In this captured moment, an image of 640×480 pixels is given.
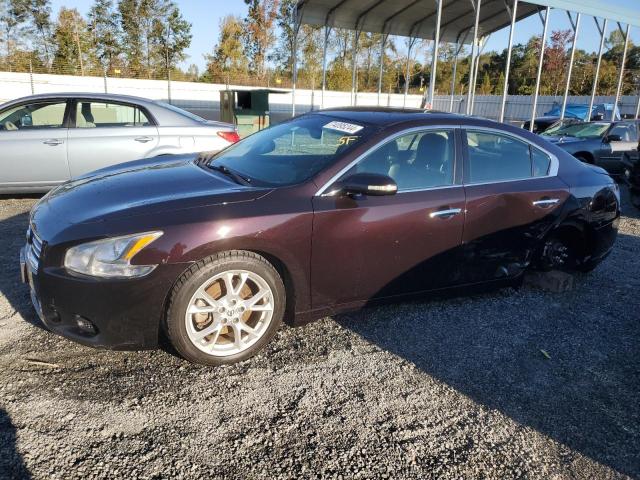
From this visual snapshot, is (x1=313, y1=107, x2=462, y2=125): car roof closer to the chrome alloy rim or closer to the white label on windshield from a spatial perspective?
the white label on windshield

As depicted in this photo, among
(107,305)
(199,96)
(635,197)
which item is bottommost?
(635,197)

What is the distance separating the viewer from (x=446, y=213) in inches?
136

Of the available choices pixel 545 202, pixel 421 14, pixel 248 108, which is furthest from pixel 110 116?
pixel 421 14

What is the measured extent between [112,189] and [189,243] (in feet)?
2.93

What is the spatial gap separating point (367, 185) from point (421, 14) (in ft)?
64.9

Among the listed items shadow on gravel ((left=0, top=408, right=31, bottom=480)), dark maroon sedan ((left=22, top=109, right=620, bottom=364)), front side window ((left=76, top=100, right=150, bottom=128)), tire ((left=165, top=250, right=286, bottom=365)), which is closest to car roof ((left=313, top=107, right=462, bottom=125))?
dark maroon sedan ((left=22, top=109, right=620, bottom=364))

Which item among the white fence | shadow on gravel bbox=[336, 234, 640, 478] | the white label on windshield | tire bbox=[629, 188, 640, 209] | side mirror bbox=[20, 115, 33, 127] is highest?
the white fence

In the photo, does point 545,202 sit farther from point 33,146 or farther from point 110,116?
point 33,146

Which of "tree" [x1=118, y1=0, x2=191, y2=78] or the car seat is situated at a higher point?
"tree" [x1=118, y1=0, x2=191, y2=78]

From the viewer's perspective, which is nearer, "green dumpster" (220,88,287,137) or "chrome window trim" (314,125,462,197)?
"chrome window trim" (314,125,462,197)

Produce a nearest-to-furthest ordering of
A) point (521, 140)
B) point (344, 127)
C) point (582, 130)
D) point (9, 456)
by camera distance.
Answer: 1. point (9, 456)
2. point (344, 127)
3. point (521, 140)
4. point (582, 130)

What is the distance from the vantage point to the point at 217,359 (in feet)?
9.46

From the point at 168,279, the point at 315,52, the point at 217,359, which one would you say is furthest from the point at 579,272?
the point at 315,52

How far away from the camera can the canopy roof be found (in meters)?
17.6
